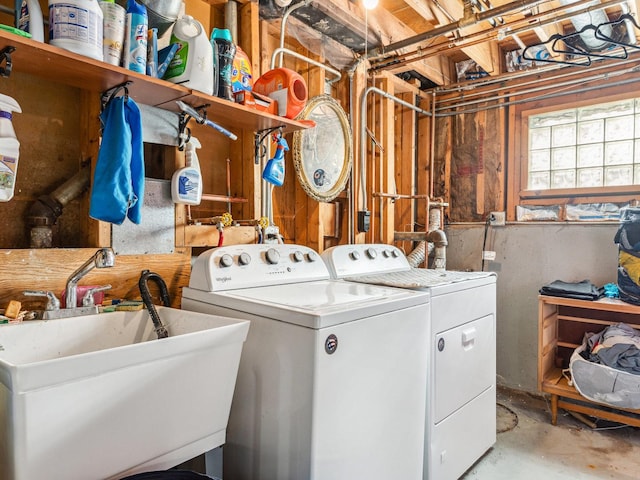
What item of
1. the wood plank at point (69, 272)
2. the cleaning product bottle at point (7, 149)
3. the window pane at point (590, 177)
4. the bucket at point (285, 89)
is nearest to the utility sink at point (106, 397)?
the wood plank at point (69, 272)

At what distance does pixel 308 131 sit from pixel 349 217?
0.61 m

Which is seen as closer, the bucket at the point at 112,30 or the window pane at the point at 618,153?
the bucket at the point at 112,30

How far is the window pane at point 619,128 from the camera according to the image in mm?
2754

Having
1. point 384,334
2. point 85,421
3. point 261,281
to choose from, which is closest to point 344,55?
point 261,281

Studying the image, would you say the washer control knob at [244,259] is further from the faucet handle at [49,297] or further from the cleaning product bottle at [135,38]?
the cleaning product bottle at [135,38]

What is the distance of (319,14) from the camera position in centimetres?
222

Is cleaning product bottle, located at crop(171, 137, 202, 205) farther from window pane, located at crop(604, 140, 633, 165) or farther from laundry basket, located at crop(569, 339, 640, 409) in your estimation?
window pane, located at crop(604, 140, 633, 165)

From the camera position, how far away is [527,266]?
304cm

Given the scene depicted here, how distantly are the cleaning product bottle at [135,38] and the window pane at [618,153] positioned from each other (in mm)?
2916

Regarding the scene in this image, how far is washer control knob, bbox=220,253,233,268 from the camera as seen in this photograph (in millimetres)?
1539

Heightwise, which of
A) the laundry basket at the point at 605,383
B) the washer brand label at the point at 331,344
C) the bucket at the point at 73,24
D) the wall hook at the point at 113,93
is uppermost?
the bucket at the point at 73,24

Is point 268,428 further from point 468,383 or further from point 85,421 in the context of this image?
point 468,383

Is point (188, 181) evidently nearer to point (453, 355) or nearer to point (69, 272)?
point (69, 272)

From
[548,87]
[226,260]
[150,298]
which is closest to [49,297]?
[150,298]
